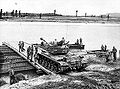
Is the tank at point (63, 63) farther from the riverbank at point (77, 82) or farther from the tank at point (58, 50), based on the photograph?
the riverbank at point (77, 82)

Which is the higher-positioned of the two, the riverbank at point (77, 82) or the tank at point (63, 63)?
the tank at point (63, 63)

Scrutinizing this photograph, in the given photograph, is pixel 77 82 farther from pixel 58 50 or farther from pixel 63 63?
pixel 58 50

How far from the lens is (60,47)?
16.4 metres

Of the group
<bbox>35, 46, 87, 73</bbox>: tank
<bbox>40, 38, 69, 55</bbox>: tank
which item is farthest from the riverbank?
<bbox>40, 38, 69, 55</bbox>: tank

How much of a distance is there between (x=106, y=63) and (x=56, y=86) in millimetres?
7080

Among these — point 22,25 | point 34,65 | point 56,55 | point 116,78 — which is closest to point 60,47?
point 56,55

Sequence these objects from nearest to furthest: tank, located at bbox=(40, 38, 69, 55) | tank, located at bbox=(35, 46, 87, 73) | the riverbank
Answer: the riverbank < tank, located at bbox=(35, 46, 87, 73) < tank, located at bbox=(40, 38, 69, 55)

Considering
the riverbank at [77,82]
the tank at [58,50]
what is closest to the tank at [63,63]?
the tank at [58,50]

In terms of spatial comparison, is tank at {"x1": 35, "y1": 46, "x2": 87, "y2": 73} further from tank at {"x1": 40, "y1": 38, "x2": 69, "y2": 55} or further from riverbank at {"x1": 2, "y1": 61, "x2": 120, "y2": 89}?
riverbank at {"x1": 2, "y1": 61, "x2": 120, "y2": 89}

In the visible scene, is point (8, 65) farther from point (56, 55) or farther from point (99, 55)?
point (99, 55)

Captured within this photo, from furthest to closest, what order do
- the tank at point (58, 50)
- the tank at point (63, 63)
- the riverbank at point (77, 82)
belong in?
the tank at point (58, 50) → the tank at point (63, 63) → the riverbank at point (77, 82)

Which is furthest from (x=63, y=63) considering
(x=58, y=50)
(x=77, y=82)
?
(x=77, y=82)

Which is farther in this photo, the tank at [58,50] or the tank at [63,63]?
the tank at [58,50]

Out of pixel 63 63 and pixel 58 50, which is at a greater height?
pixel 58 50
